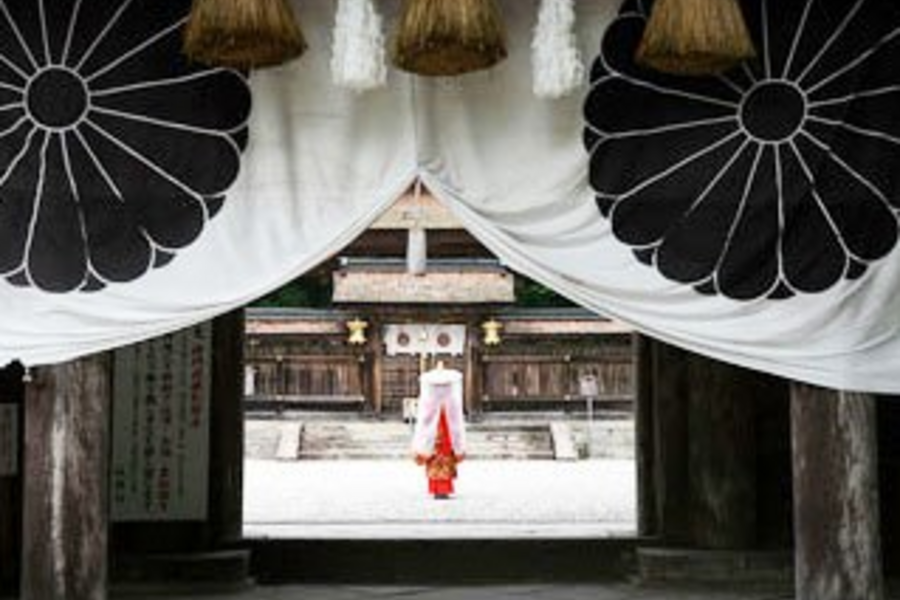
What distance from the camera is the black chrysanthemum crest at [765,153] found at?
597cm

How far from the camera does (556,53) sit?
18.5 feet

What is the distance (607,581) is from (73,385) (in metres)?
5.63

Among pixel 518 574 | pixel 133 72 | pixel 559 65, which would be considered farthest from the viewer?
pixel 518 574

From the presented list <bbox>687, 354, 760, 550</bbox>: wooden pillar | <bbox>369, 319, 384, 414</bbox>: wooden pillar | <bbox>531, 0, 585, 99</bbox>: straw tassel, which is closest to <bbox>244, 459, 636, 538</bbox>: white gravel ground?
<bbox>687, 354, 760, 550</bbox>: wooden pillar

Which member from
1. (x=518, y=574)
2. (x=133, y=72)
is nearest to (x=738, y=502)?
(x=518, y=574)

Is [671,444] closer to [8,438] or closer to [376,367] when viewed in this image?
[8,438]

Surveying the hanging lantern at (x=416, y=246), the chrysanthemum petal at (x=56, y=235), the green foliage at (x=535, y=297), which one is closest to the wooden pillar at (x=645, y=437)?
the chrysanthemum petal at (x=56, y=235)

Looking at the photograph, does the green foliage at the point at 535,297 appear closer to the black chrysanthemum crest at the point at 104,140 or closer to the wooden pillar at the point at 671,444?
the wooden pillar at the point at 671,444

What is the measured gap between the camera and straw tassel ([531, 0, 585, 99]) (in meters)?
5.63

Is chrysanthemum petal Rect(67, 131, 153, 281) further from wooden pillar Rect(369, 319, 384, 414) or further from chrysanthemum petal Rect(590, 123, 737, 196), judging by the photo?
wooden pillar Rect(369, 319, 384, 414)

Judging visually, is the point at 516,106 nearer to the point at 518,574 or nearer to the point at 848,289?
the point at 848,289

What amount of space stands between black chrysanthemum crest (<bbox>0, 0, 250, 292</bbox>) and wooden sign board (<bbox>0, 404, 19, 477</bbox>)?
2.85 meters

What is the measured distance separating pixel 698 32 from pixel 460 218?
4.69 feet

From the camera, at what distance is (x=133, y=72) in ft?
19.8
